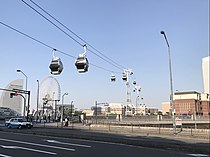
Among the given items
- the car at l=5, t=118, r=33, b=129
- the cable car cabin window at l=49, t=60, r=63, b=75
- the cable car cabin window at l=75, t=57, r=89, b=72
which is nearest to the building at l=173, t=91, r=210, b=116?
the car at l=5, t=118, r=33, b=129

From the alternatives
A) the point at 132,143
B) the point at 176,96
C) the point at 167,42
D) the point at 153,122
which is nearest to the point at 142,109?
the point at 176,96

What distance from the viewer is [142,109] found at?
14012 cm

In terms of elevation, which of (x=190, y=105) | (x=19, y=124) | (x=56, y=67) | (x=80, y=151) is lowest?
(x=19, y=124)

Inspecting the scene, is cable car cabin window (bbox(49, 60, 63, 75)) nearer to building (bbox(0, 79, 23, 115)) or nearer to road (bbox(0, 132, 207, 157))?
road (bbox(0, 132, 207, 157))

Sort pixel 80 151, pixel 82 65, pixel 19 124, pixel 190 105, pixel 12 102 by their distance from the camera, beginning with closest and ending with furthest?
1. pixel 80 151
2. pixel 82 65
3. pixel 19 124
4. pixel 190 105
5. pixel 12 102

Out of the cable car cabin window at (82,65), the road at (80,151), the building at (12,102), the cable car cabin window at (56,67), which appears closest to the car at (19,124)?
the road at (80,151)

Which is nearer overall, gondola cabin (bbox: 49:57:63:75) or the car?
gondola cabin (bbox: 49:57:63:75)

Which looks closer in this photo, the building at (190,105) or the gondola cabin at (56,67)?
the gondola cabin at (56,67)

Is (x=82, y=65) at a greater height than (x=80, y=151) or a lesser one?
A: greater

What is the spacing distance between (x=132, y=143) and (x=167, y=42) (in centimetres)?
1613

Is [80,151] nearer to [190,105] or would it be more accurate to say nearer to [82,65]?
[82,65]

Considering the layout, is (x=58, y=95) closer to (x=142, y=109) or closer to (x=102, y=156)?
(x=142, y=109)

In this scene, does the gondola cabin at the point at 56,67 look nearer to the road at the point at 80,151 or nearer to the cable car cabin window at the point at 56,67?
the cable car cabin window at the point at 56,67

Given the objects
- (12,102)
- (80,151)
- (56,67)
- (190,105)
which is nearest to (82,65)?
(56,67)
